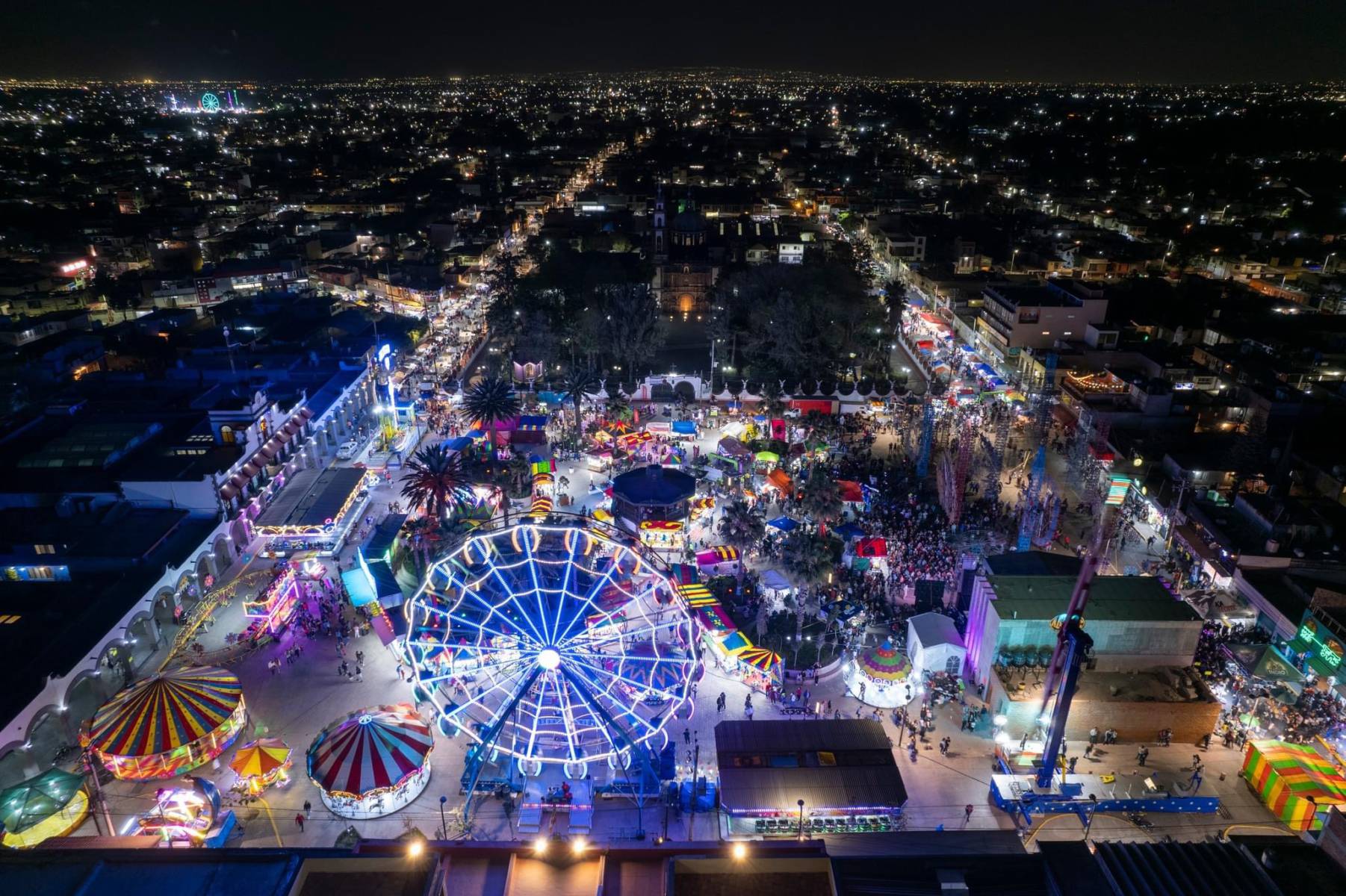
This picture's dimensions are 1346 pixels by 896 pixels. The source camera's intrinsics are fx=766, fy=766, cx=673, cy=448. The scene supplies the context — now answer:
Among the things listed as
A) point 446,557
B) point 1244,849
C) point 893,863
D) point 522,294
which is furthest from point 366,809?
point 522,294

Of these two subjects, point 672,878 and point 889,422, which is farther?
point 889,422

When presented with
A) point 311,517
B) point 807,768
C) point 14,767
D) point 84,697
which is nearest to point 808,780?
point 807,768

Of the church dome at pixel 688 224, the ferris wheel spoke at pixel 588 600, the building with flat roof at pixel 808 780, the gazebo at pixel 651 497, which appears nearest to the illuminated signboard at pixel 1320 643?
the building with flat roof at pixel 808 780

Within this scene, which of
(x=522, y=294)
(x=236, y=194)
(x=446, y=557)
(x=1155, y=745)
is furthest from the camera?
(x=236, y=194)

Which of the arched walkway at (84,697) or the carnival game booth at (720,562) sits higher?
the arched walkway at (84,697)

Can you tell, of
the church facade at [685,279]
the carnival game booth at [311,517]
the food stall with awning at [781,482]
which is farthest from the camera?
the church facade at [685,279]

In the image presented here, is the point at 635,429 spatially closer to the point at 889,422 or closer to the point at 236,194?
the point at 889,422

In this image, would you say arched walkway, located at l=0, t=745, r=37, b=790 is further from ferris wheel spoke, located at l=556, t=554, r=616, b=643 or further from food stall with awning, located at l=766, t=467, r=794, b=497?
food stall with awning, located at l=766, t=467, r=794, b=497

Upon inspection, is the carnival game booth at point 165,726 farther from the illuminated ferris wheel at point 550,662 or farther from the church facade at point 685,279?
the church facade at point 685,279
